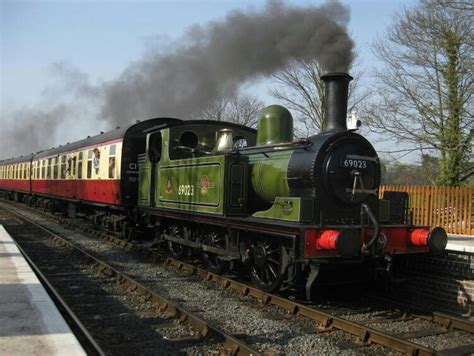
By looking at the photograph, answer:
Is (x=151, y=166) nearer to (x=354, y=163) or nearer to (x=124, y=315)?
A: (x=124, y=315)

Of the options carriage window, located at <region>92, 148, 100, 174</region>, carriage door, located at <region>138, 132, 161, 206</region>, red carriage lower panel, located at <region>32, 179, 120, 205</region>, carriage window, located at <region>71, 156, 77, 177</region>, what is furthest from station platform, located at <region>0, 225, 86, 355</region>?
carriage window, located at <region>71, 156, 77, 177</region>

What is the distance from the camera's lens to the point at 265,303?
7.09 meters

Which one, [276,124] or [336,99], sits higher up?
[336,99]

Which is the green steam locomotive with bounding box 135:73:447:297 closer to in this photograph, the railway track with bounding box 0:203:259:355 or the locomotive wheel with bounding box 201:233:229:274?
the locomotive wheel with bounding box 201:233:229:274

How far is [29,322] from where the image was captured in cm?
484

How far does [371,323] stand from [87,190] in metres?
11.9

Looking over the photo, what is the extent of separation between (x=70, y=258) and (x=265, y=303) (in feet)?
18.7

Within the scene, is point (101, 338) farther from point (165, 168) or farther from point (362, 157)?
point (165, 168)

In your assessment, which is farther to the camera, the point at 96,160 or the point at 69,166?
the point at 69,166

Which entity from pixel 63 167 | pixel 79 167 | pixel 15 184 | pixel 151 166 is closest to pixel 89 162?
pixel 79 167

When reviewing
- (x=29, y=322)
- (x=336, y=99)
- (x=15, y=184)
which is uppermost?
(x=336, y=99)

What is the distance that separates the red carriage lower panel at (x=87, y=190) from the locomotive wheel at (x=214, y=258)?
4.45m

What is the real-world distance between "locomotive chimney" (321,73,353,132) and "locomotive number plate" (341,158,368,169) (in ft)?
1.58

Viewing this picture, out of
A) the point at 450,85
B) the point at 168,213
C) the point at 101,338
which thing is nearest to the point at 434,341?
the point at 101,338
